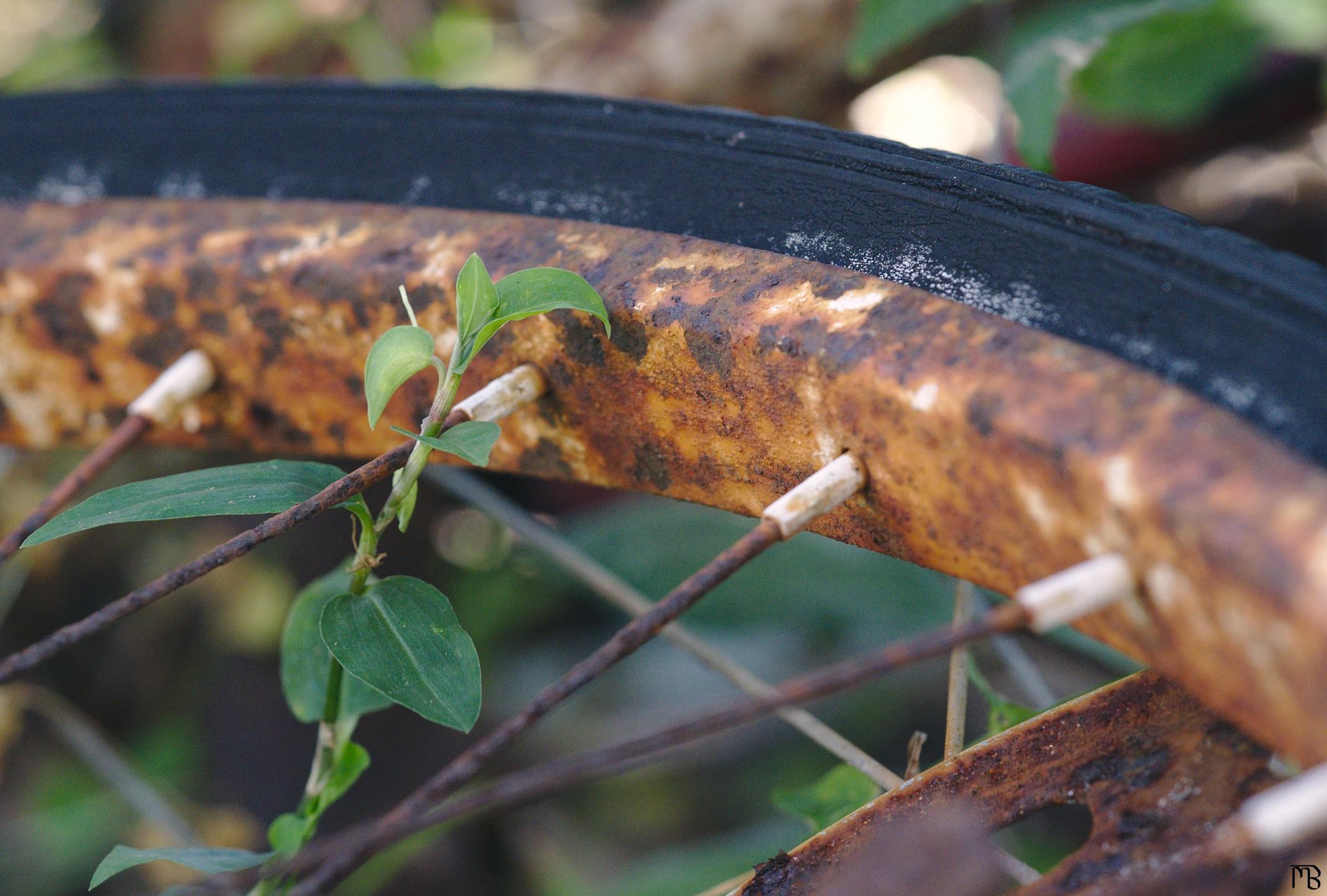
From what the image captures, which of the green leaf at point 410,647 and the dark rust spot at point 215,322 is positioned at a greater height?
the dark rust spot at point 215,322

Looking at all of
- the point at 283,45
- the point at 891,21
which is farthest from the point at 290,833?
the point at 283,45

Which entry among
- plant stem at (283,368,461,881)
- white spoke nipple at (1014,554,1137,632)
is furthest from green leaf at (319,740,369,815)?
white spoke nipple at (1014,554,1137,632)

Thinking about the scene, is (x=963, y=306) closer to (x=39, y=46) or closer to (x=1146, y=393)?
(x=1146, y=393)

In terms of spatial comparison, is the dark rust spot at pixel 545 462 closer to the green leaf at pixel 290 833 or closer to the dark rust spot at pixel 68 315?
the green leaf at pixel 290 833

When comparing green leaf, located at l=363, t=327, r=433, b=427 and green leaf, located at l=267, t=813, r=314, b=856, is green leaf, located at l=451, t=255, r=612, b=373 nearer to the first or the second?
green leaf, located at l=363, t=327, r=433, b=427

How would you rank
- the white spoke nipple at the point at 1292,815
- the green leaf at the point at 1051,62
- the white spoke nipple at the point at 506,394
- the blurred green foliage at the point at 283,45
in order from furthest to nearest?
the blurred green foliage at the point at 283,45 < the green leaf at the point at 1051,62 < the white spoke nipple at the point at 506,394 < the white spoke nipple at the point at 1292,815

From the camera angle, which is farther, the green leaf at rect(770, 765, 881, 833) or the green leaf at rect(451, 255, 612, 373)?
the green leaf at rect(770, 765, 881, 833)

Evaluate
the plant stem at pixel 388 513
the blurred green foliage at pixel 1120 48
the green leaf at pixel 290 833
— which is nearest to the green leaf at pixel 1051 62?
the blurred green foliage at pixel 1120 48
